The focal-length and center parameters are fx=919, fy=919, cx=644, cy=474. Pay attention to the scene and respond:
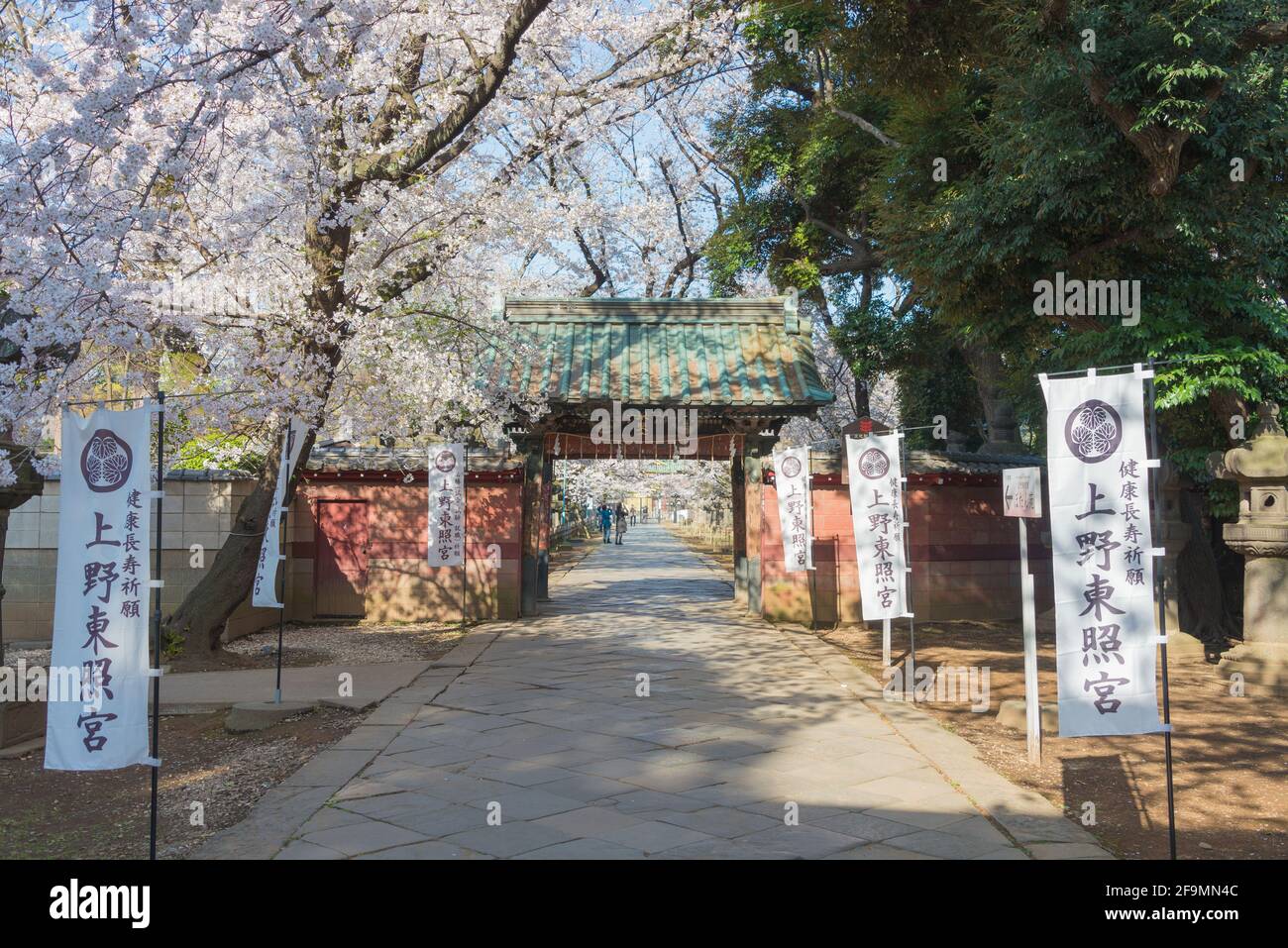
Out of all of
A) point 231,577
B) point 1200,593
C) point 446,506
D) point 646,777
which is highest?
point 446,506

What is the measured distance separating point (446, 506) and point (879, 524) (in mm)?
5876

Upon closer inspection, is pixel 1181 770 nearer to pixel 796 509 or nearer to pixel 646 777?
pixel 646 777

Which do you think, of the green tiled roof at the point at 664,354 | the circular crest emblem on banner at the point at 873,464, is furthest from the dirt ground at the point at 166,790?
the green tiled roof at the point at 664,354

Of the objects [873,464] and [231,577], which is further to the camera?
[231,577]

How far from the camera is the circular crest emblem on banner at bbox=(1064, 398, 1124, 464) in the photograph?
4617 millimetres

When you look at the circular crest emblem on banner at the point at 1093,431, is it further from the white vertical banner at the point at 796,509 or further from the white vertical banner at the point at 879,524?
the white vertical banner at the point at 796,509

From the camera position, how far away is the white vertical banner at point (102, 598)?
13.8ft

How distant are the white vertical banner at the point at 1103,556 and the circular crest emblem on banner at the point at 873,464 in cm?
434

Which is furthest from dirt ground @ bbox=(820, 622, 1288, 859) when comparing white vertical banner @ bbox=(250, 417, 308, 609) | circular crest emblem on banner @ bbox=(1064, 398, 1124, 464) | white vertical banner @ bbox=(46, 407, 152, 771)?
white vertical banner @ bbox=(250, 417, 308, 609)

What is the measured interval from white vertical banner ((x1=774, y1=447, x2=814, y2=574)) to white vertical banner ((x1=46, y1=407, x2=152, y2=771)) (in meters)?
8.86

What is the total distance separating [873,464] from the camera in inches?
358

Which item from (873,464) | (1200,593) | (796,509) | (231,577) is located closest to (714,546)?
(796,509)

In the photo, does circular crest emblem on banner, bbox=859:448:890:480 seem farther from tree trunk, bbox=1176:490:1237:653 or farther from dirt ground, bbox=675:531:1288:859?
tree trunk, bbox=1176:490:1237:653

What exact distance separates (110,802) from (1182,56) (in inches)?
338
